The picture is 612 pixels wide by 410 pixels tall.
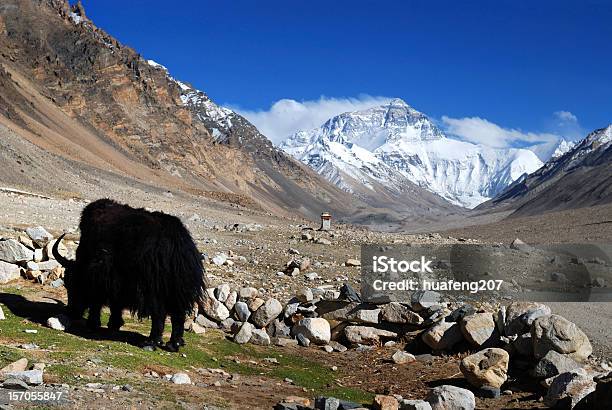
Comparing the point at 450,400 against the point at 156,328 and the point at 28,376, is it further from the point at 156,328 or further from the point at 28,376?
the point at 28,376

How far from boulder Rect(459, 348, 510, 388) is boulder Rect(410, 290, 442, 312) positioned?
3.29 meters

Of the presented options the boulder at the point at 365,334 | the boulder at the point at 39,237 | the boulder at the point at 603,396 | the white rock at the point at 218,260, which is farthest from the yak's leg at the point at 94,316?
the white rock at the point at 218,260

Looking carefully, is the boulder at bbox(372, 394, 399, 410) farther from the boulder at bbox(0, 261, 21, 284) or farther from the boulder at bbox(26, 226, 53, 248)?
the boulder at bbox(26, 226, 53, 248)

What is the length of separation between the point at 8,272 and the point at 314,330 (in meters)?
6.34

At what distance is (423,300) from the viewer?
43.6ft

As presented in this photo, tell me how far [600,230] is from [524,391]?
55.5 metres

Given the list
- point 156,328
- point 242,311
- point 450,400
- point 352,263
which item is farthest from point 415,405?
point 352,263

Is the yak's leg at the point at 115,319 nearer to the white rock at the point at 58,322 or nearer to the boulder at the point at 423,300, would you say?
the white rock at the point at 58,322

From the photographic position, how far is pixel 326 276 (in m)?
18.8

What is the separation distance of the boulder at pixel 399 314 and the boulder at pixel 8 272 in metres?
7.60

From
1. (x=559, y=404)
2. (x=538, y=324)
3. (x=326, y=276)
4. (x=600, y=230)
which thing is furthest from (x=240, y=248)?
(x=600, y=230)

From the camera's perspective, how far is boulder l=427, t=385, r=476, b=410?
820 cm

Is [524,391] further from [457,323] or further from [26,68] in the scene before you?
[26,68]

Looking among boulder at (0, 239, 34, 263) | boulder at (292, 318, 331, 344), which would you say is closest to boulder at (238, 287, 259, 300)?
boulder at (292, 318, 331, 344)
